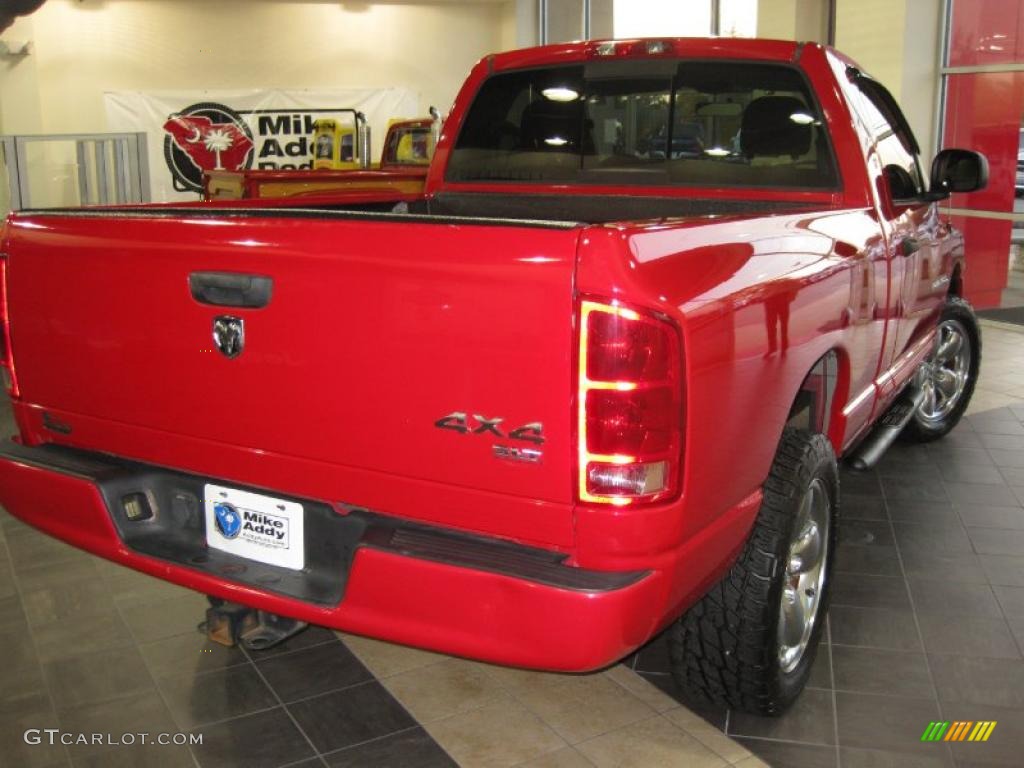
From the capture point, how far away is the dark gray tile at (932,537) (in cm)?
390

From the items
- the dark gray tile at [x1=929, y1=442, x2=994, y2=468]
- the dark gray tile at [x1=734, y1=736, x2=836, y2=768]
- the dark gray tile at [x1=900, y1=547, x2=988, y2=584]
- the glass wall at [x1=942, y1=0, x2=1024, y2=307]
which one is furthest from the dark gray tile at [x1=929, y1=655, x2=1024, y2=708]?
the glass wall at [x1=942, y1=0, x2=1024, y2=307]

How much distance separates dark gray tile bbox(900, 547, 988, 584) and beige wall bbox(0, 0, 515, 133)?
524 inches

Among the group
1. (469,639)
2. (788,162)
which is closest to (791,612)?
(469,639)

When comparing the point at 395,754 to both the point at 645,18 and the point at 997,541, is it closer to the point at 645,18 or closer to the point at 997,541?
the point at 997,541

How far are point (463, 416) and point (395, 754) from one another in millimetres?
1085

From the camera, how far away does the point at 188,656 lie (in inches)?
120

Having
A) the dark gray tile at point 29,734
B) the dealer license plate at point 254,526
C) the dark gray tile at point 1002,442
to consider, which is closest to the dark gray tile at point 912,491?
the dark gray tile at point 1002,442

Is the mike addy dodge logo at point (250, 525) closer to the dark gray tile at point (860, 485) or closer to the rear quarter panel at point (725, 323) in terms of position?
the rear quarter panel at point (725, 323)

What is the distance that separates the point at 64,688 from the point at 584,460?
6.01 ft

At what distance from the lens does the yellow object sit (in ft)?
43.8

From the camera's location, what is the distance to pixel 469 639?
1938 mm

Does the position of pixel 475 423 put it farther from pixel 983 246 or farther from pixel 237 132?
pixel 237 132

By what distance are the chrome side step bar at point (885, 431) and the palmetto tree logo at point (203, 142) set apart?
12.2 meters

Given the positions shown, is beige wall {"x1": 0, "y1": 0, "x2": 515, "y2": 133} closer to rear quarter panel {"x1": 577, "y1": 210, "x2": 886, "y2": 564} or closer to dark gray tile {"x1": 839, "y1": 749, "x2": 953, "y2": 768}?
rear quarter panel {"x1": 577, "y1": 210, "x2": 886, "y2": 564}
